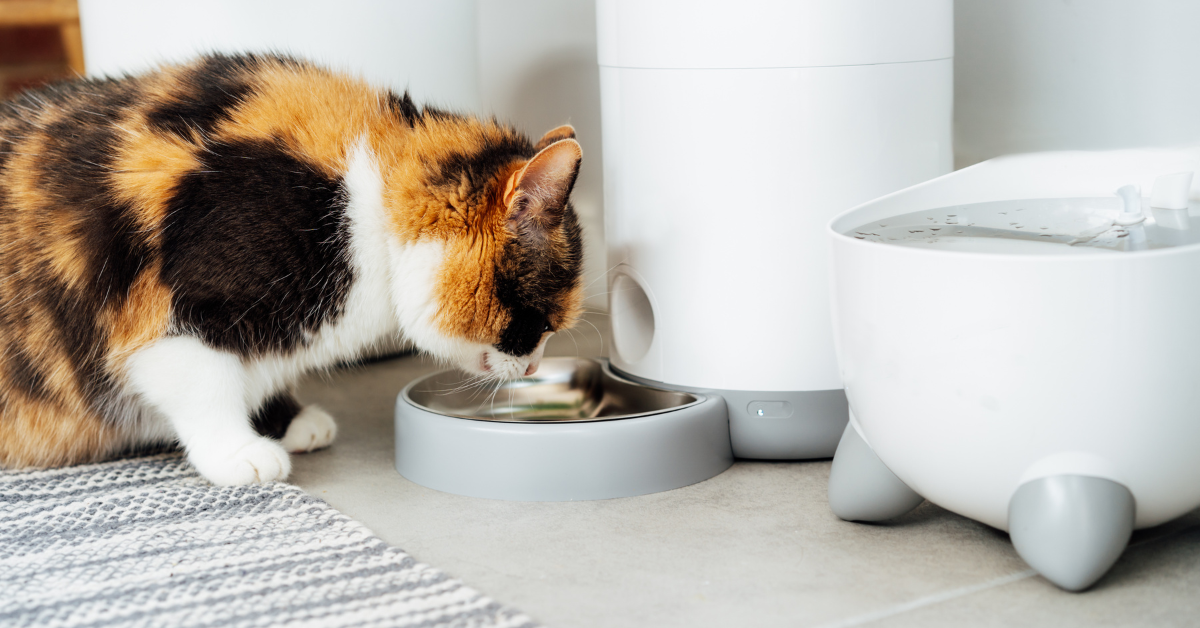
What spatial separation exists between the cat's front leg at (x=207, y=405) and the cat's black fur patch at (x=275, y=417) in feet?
0.45

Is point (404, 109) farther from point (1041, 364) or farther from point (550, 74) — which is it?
point (550, 74)

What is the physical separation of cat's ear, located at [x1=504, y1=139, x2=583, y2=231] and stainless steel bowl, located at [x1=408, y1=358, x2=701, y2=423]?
0.29 m

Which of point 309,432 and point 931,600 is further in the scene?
point 309,432

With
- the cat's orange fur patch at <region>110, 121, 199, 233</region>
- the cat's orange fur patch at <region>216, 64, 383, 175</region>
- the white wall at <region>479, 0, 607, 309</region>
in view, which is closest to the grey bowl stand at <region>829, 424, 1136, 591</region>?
the cat's orange fur patch at <region>216, 64, 383, 175</region>

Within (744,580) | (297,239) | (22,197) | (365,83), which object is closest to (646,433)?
(744,580)

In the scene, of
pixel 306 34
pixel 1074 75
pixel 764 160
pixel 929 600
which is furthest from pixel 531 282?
pixel 1074 75

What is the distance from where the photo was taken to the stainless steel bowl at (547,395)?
1.34 m

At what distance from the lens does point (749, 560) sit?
94cm

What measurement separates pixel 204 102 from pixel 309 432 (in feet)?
1.44

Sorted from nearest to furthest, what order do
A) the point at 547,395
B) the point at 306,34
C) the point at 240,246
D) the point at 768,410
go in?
the point at 240,246 < the point at 768,410 < the point at 547,395 < the point at 306,34

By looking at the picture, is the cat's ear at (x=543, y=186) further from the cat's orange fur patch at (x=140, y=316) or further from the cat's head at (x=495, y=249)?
the cat's orange fur patch at (x=140, y=316)

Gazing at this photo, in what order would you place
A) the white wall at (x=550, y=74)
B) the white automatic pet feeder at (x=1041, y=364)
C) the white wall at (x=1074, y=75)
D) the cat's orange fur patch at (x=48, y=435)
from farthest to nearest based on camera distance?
1. the white wall at (x=550, y=74)
2. the white wall at (x=1074, y=75)
3. the cat's orange fur patch at (x=48, y=435)
4. the white automatic pet feeder at (x=1041, y=364)

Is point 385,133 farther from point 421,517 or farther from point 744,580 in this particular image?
point 744,580

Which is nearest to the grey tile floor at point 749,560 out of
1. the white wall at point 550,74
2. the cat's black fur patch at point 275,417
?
the cat's black fur patch at point 275,417
